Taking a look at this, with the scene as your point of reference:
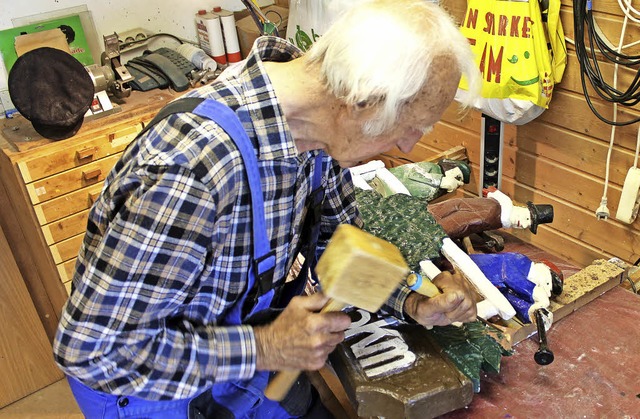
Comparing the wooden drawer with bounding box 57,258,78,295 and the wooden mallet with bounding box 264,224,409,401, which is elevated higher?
the wooden mallet with bounding box 264,224,409,401

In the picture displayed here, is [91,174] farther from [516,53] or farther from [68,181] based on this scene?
[516,53]

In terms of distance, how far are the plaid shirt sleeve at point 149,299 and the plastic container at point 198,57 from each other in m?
1.80

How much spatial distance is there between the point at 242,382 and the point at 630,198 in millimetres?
1688

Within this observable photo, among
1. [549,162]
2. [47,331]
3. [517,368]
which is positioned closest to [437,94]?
[517,368]

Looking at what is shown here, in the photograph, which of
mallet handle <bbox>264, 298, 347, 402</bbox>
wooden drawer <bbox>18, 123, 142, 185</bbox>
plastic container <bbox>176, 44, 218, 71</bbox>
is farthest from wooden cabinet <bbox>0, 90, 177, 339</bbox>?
mallet handle <bbox>264, 298, 347, 402</bbox>

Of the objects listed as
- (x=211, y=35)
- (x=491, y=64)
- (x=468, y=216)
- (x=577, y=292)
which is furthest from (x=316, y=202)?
(x=211, y=35)

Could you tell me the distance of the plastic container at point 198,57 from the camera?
273 centimetres

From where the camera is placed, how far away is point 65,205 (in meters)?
2.35

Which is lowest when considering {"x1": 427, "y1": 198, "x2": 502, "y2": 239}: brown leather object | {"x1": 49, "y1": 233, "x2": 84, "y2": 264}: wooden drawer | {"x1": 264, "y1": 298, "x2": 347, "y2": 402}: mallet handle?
{"x1": 49, "y1": 233, "x2": 84, "y2": 264}: wooden drawer

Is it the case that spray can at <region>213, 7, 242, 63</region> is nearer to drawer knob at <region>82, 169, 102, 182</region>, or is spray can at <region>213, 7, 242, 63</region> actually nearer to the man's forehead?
drawer knob at <region>82, 169, 102, 182</region>

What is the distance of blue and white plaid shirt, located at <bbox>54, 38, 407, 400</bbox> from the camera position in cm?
95

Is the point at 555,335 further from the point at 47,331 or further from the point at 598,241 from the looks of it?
the point at 47,331

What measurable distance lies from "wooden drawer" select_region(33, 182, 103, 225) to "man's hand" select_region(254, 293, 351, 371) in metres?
1.53

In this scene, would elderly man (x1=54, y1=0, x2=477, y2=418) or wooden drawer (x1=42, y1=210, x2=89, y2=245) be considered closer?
elderly man (x1=54, y1=0, x2=477, y2=418)
